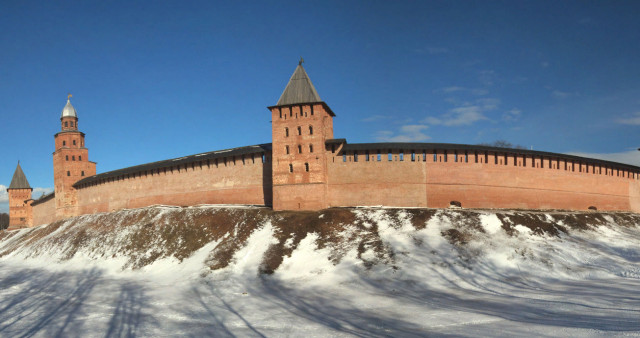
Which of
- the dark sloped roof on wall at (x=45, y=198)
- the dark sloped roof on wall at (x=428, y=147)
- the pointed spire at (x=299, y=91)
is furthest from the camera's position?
the dark sloped roof on wall at (x=45, y=198)

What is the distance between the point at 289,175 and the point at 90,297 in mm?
13384

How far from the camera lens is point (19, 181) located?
6681 cm

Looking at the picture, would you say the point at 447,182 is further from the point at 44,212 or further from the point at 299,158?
the point at 44,212

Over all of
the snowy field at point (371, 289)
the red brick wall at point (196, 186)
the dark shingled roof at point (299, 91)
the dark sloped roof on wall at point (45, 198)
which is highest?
the dark shingled roof at point (299, 91)

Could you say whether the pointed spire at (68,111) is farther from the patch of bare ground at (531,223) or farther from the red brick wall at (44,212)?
the patch of bare ground at (531,223)

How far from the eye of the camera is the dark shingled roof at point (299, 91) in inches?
1164

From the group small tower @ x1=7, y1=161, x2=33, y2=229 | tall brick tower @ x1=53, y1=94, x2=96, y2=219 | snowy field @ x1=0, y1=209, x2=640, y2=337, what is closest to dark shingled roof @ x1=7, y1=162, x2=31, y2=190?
small tower @ x1=7, y1=161, x2=33, y2=229

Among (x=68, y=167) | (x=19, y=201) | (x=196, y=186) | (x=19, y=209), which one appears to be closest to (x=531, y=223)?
(x=196, y=186)

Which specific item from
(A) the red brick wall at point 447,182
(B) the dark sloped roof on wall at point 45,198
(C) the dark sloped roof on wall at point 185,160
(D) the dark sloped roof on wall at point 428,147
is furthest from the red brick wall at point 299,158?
(B) the dark sloped roof on wall at point 45,198

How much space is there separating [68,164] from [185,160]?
2111 cm

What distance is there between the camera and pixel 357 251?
73.2 ft

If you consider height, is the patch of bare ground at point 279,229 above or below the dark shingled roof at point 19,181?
below

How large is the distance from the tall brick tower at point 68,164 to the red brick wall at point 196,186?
24.2 feet

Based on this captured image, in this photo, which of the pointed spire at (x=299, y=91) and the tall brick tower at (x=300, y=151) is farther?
the pointed spire at (x=299, y=91)
